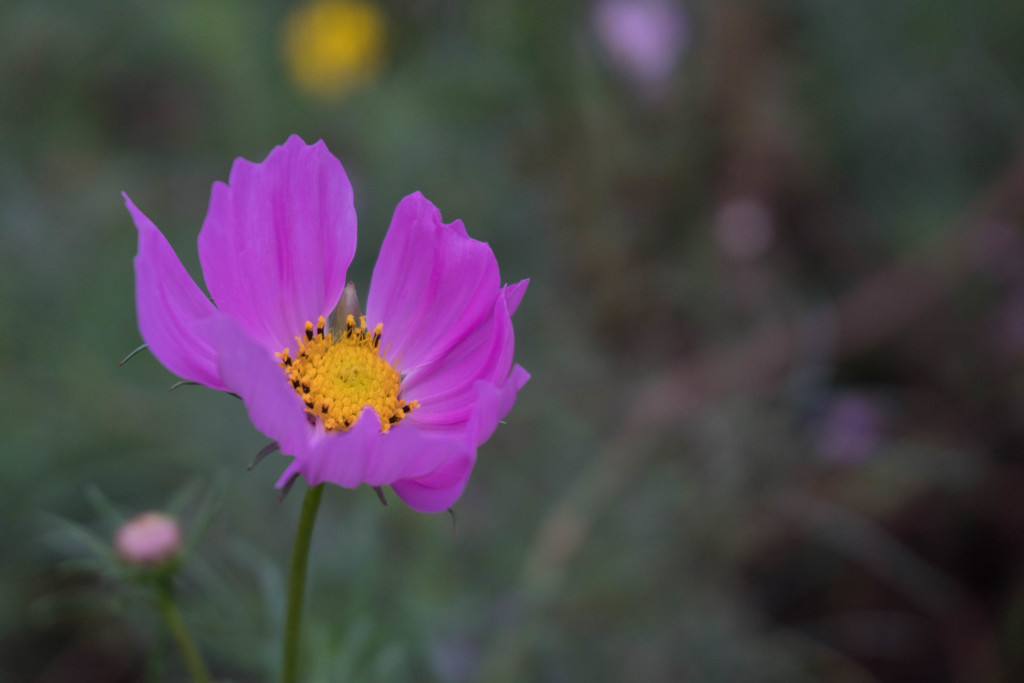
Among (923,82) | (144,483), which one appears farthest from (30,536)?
(923,82)

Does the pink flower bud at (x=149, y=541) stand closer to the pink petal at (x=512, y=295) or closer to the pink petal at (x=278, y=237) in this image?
the pink petal at (x=278, y=237)

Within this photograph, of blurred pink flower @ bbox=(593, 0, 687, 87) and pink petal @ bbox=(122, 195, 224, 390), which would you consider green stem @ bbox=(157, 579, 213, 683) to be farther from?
blurred pink flower @ bbox=(593, 0, 687, 87)

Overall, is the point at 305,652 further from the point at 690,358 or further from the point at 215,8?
the point at 215,8

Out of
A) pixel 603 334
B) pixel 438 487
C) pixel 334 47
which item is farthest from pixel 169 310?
pixel 334 47

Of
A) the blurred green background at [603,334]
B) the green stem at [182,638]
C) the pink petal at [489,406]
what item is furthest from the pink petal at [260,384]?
the blurred green background at [603,334]

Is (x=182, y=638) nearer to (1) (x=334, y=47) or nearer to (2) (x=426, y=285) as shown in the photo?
(2) (x=426, y=285)

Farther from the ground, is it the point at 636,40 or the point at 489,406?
the point at 636,40
